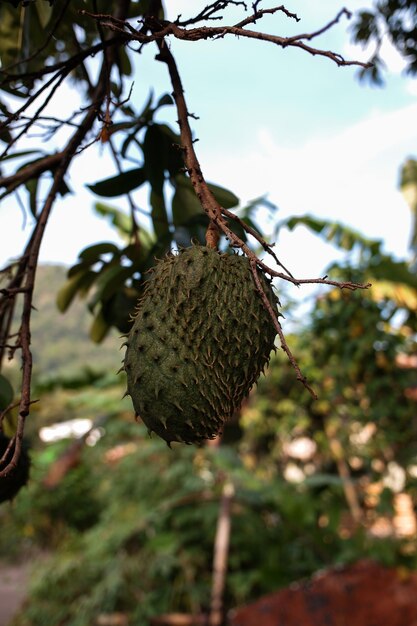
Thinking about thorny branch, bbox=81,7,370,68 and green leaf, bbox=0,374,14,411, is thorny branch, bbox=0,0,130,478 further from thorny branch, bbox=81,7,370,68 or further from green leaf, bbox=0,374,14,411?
thorny branch, bbox=81,7,370,68

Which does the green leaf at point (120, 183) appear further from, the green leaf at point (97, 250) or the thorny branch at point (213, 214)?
the thorny branch at point (213, 214)

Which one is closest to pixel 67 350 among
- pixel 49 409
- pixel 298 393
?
pixel 49 409

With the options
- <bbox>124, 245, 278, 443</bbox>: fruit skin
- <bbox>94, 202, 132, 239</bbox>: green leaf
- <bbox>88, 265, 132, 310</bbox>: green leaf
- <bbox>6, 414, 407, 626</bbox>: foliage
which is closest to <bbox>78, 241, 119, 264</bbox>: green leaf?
<bbox>88, 265, 132, 310</bbox>: green leaf

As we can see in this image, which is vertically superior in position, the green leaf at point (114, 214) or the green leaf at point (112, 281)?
the green leaf at point (114, 214)

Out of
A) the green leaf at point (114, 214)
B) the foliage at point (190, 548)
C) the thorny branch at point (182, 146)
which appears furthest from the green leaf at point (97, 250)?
the foliage at point (190, 548)

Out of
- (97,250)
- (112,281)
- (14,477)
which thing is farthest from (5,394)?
(97,250)

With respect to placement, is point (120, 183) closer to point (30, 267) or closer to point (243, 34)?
point (30, 267)
